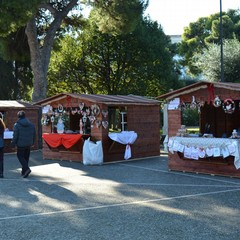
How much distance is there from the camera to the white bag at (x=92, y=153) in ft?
45.4

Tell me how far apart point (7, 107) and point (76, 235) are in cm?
1323

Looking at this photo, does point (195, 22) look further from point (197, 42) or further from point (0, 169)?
point (0, 169)

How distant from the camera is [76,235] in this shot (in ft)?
19.1

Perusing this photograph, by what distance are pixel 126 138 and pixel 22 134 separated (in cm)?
456

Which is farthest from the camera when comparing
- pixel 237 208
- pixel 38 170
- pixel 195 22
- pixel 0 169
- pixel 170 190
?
pixel 195 22

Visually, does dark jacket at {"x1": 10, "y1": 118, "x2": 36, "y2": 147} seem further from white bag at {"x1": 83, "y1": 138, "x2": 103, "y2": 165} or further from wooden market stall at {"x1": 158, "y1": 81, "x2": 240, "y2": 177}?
wooden market stall at {"x1": 158, "y1": 81, "x2": 240, "y2": 177}

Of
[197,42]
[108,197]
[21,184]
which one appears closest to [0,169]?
[21,184]

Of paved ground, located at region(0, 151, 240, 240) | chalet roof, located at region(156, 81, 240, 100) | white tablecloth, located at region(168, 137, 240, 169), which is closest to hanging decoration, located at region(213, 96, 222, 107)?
chalet roof, located at region(156, 81, 240, 100)

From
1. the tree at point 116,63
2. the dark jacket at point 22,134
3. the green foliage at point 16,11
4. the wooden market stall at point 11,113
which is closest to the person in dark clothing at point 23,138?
the dark jacket at point 22,134

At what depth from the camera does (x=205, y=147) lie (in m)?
10.9

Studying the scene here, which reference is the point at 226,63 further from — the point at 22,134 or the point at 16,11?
the point at 22,134

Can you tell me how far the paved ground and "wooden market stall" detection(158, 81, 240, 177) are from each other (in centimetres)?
42

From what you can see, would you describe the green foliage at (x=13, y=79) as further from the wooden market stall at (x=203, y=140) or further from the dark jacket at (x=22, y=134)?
the wooden market stall at (x=203, y=140)

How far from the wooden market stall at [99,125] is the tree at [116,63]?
41.7ft
